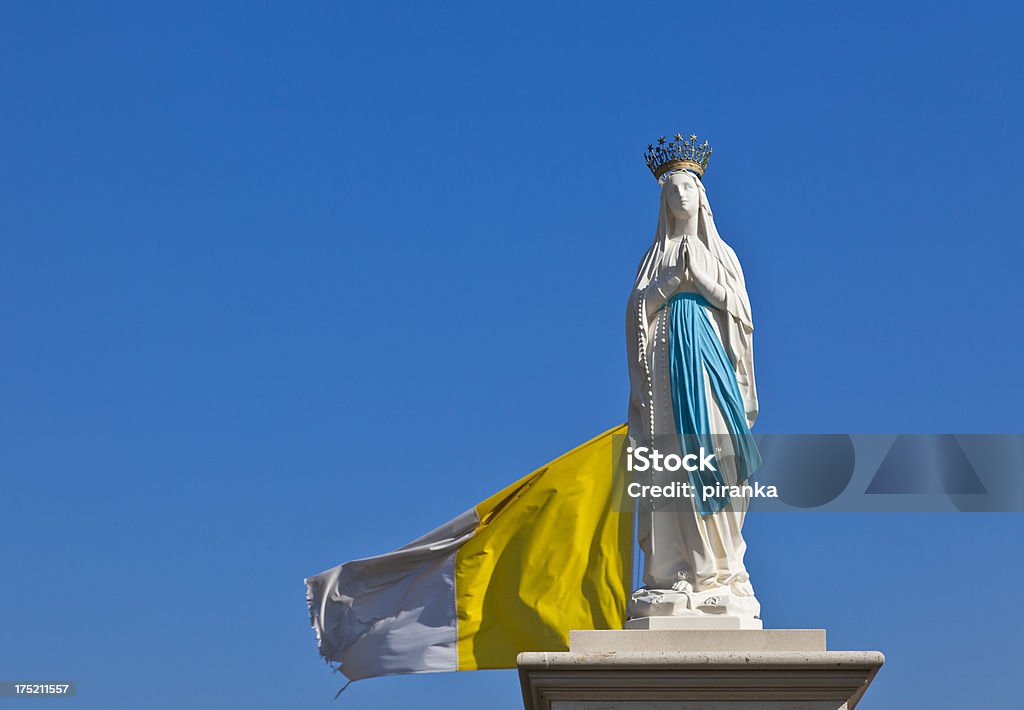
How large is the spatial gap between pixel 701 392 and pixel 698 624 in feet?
6.60

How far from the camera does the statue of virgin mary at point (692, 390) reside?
38.9 feet

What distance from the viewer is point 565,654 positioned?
1095 centimetres

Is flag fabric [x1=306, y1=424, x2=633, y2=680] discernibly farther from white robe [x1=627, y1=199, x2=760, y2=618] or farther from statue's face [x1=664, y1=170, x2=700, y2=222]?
statue's face [x1=664, y1=170, x2=700, y2=222]

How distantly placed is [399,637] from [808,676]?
19.1 ft

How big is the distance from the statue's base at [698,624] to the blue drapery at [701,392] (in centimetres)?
100

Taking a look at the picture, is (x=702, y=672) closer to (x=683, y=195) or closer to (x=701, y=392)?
(x=701, y=392)

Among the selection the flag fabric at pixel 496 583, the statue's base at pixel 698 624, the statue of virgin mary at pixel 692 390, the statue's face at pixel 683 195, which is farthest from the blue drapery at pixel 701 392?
the flag fabric at pixel 496 583

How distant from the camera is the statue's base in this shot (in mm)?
11273

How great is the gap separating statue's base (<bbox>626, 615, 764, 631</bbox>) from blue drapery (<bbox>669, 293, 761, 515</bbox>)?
3.27 feet

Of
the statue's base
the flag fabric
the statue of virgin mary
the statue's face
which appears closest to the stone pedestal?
the statue's base

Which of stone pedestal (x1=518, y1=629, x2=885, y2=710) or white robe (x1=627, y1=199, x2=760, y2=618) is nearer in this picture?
stone pedestal (x1=518, y1=629, x2=885, y2=710)

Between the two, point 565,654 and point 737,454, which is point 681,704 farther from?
point 737,454

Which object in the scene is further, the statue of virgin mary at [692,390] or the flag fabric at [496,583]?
the flag fabric at [496,583]

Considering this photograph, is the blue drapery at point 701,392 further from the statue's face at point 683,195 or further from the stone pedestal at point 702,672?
the stone pedestal at point 702,672
